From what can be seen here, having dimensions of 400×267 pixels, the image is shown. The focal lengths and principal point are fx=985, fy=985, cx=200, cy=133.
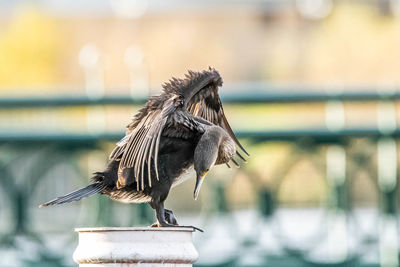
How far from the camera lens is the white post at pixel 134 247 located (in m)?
4.91

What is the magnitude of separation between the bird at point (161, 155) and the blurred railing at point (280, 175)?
5294 mm

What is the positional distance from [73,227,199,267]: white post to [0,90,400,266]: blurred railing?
20.6ft

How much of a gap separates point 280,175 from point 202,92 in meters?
5.12

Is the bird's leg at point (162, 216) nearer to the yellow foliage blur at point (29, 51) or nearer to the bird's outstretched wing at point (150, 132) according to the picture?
the bird's outstretched wing at point (150, 132)

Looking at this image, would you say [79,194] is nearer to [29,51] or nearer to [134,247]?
[134,247]

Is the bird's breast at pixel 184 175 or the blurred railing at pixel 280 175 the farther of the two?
the blurred railing at pixel 280 175

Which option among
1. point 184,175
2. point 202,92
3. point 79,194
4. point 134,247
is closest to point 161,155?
point 184,175

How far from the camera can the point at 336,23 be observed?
56.3m

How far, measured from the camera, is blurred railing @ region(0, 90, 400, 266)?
11250 millimetres

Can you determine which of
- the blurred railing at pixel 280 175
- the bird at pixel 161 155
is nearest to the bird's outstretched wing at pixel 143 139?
the bird at pixel 161 155

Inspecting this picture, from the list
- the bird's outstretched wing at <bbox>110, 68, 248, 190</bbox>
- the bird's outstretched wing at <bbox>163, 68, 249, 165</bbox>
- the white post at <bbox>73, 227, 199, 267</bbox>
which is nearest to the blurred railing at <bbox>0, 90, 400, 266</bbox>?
the bird's outstretched wing at <bbox>163, 68, 249, 165</bbox>

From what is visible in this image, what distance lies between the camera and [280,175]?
11.5 metres

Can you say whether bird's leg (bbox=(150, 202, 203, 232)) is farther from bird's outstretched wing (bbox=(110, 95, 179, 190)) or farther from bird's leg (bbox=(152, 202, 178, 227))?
bird's outstretched wing (bbox=(110, 95, 179, 190))

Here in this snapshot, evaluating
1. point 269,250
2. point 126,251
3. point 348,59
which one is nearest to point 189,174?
point 126,251
